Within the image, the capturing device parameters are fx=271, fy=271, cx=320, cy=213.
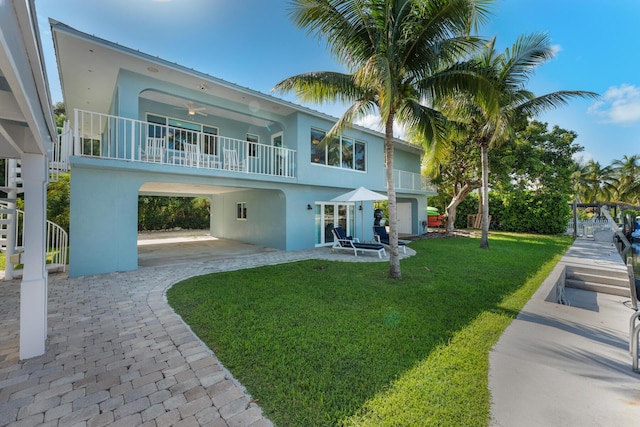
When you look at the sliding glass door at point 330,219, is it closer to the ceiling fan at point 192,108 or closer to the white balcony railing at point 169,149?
the white balcony railing at point 169,149

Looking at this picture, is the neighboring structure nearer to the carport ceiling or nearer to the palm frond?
the palm frond

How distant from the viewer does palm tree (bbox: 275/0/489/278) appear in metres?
6.41

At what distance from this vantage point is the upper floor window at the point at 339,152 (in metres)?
13.1

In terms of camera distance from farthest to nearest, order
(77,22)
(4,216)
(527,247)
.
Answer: (527,247)
(4,216)
(77,22)

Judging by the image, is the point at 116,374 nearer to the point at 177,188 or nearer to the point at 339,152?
the point at 177,188

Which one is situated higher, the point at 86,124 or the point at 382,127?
the point at 86,124

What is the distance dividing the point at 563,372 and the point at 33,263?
271 inches

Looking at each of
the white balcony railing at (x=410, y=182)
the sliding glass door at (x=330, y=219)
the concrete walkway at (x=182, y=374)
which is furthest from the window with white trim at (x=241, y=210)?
the concrete walkway at (x=182, y=374)

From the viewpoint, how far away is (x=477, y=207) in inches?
969

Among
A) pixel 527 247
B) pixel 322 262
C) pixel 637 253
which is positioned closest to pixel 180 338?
pixel 322 262

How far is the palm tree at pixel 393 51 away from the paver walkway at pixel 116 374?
5.63 meters

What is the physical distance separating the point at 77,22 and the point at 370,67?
8.15m

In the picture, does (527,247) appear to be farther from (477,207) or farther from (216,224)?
(216,224)

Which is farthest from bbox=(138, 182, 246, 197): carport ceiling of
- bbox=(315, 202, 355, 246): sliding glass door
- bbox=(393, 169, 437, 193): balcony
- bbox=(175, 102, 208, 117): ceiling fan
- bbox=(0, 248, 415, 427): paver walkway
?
bbox=(393, 169, 437, 193): balcony
